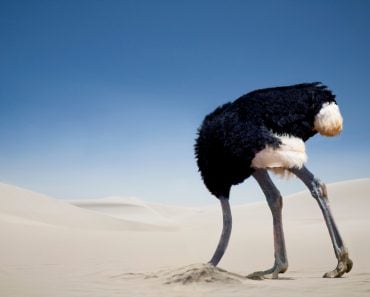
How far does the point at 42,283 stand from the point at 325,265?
6.43m

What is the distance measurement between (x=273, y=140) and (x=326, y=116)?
88cm

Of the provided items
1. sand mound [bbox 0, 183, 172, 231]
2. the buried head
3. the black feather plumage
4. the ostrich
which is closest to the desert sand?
sand mound [bbox 0, 183, 172, 231]

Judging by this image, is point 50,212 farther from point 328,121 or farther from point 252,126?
point 328,121

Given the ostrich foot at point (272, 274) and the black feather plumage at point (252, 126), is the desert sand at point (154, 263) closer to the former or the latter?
the ostrich foot at point (272, 274)

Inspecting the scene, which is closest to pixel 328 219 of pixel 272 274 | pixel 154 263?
pixel 272 274

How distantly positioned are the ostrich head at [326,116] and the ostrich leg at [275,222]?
113 centimetres

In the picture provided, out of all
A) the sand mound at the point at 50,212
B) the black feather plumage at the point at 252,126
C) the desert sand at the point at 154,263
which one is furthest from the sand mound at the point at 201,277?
the sand mound at the point at 50,212

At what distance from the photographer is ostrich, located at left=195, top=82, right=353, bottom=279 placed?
6.14 m

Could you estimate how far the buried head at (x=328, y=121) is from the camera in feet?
20.8

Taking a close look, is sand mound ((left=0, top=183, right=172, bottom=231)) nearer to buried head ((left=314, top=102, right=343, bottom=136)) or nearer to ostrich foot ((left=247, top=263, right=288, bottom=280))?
ostrich foot ((left=247, top=263, right=288, bottom=280))

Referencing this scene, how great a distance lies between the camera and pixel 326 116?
6.34 m

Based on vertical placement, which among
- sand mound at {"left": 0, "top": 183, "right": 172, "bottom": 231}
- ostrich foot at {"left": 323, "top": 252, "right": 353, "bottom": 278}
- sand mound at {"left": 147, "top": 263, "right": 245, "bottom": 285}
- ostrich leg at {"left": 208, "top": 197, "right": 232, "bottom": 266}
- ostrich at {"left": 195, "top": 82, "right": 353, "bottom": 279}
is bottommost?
sand mound at {"left": 147, "top": 263, "right": 245, "bottom": 285}

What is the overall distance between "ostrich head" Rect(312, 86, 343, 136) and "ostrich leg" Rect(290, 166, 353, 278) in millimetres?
627

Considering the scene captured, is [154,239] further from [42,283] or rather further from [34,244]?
[42,283]
